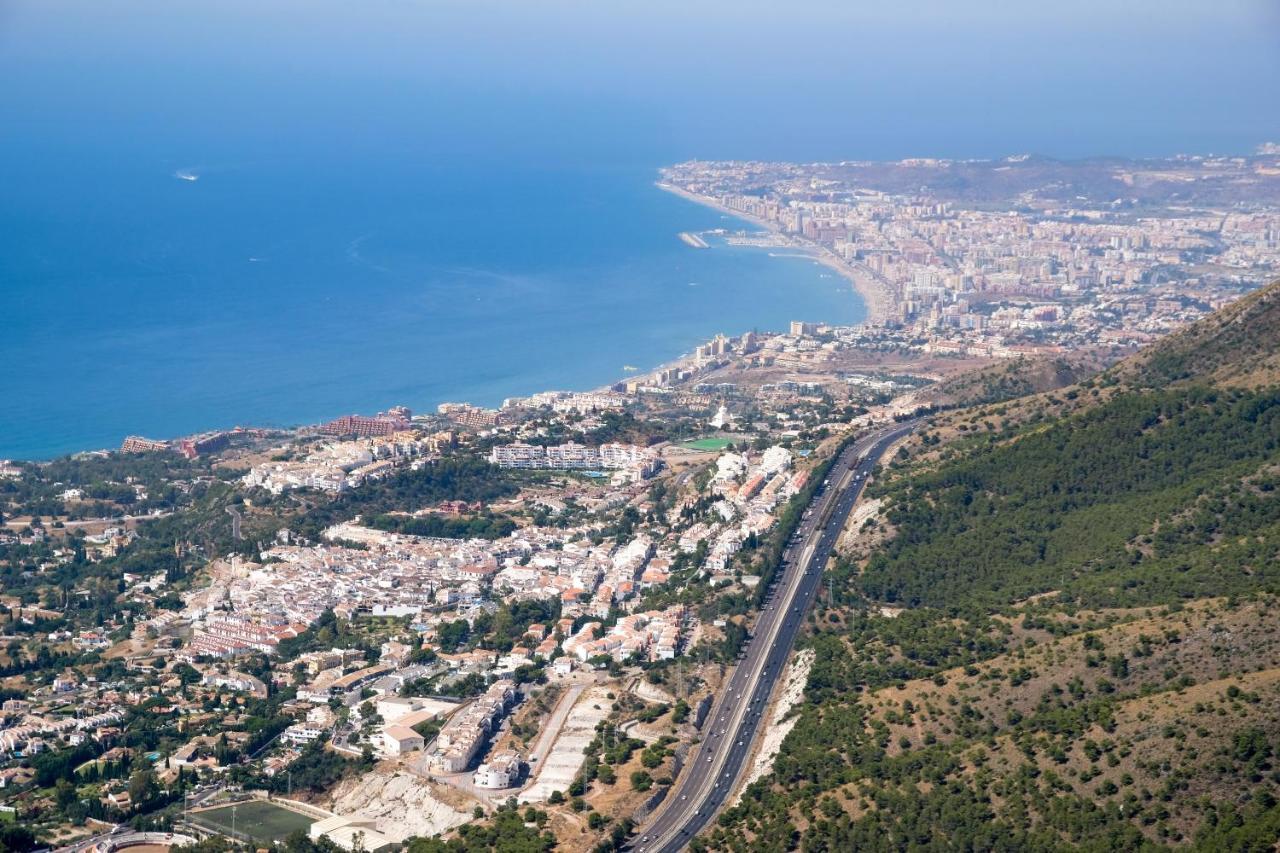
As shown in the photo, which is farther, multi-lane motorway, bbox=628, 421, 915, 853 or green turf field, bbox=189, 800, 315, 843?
green turf field, bbox=189, 800, 315, 843

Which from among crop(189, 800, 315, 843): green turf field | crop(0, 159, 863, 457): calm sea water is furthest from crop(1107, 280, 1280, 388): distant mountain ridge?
crop(0, 159, 863, 457): calm sea water

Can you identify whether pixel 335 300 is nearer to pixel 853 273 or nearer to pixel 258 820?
pixel 853 273

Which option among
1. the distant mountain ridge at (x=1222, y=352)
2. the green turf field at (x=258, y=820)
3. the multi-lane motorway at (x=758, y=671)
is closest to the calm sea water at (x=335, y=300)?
the multi-lane motorway at (x=758, y=671)

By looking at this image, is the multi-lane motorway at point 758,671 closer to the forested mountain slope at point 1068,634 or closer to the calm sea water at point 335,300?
the forested mountain slope at point 1068,634

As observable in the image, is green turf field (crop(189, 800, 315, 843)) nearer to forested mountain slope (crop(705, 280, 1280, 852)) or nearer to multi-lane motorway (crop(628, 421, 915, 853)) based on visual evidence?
multi-lane motorway (crop(628, 421, 915, 853))

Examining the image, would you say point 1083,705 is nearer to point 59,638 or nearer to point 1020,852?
point 1020,852

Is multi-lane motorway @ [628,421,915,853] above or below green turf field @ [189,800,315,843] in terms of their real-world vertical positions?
above

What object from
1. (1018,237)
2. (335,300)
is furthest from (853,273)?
(335,300)

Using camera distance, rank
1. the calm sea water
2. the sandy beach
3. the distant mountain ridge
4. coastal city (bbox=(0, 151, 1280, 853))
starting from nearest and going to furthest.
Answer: coastal city (bbox=(0, 151, 1280, 853)), the distant mountain ridge, the calm sea water, the sandy beach
